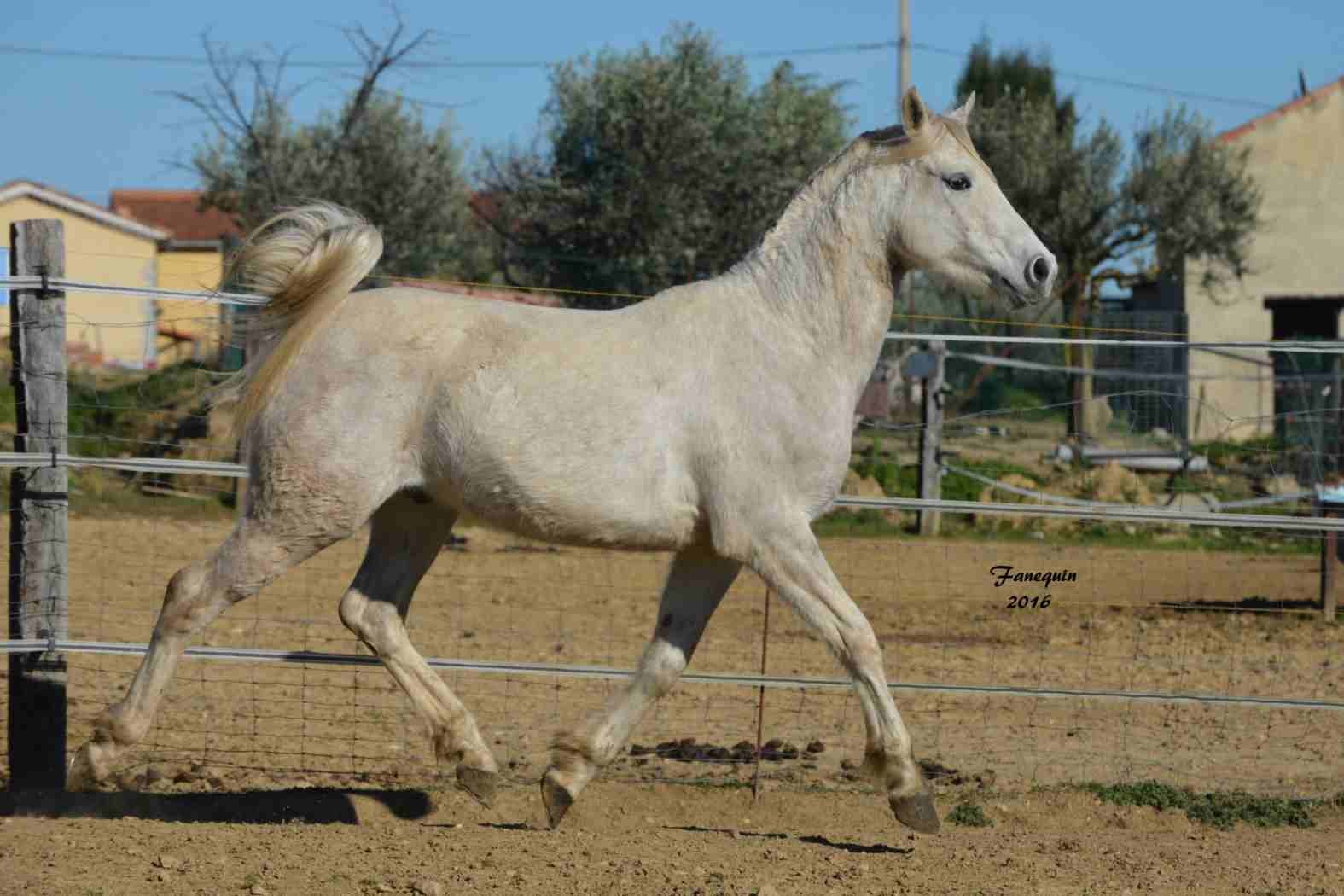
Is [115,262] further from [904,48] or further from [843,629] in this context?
[843,629]

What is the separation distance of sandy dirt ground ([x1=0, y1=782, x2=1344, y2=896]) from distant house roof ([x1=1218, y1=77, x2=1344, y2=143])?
23926 mm

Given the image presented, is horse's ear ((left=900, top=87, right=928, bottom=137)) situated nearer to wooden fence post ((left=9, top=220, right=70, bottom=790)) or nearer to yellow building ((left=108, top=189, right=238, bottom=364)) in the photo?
wooden fence post ((left=9, top=220, right=70, bottom=790))

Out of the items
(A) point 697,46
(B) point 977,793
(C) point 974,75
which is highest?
(C) point 974,75

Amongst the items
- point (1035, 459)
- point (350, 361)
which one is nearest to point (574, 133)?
point (1035, 459)

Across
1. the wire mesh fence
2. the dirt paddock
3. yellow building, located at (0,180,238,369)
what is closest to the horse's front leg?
the dirt paddock

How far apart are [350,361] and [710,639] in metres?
4.86

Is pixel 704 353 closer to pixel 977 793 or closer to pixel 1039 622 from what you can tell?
pixel 977 793

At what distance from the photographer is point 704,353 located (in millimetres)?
4605

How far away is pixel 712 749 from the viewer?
6.29m

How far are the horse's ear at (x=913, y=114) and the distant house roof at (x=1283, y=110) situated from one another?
958 inches

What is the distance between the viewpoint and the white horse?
4.48 meters

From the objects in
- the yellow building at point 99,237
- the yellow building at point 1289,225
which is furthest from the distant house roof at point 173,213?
the yellow building at point 1289,225

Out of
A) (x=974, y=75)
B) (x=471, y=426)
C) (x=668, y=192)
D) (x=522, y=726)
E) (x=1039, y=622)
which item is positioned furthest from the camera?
(x=974, y=75)

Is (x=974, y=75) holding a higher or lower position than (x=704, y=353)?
higher
